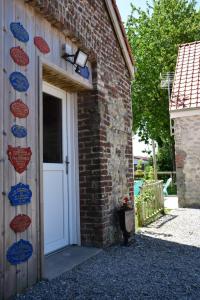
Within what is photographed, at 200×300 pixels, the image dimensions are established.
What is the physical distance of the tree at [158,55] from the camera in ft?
A: 74.3

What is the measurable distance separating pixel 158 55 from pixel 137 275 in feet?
69.0

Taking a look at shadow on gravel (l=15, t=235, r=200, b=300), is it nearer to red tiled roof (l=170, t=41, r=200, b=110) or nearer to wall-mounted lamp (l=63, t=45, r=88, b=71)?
wall-mounted lamp (l=63, t=45, r=88, b=71)

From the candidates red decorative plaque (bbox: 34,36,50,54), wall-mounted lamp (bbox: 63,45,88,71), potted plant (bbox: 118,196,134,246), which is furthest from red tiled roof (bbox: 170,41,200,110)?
red decorative plaque (bbox: 34,36,50,54)

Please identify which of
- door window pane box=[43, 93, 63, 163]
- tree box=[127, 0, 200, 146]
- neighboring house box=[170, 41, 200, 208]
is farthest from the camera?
tree box=[127, 0, 200, 146]

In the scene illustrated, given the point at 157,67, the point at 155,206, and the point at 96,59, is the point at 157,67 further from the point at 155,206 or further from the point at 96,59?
the point at 96,59

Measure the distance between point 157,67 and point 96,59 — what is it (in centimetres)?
1840

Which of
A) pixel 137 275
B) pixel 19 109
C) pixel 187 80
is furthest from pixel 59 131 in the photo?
pixel 187 80

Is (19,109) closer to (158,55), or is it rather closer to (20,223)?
(20,223)

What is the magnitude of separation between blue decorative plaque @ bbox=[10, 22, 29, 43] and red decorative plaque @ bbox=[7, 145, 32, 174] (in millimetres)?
1212

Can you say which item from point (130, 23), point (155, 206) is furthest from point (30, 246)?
point (130, 23)

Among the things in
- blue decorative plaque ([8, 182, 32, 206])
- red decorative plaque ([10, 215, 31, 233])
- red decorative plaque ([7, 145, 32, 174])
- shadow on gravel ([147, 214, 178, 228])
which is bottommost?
shadow on gravel ([147, 214, 178, 228])

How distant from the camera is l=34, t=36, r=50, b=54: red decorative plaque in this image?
3.97m

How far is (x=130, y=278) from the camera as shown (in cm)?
383

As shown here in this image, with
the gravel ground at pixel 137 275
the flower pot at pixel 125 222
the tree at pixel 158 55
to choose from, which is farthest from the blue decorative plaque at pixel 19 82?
the tree at pixel 158 55
